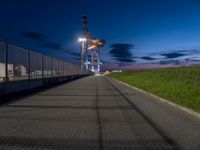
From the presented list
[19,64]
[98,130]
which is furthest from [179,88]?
[98,130]

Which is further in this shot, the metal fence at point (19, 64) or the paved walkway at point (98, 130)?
the metal fence at point (19, 64)

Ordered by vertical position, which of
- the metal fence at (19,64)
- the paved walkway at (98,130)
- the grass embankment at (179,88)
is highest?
the metal fence at (19,64)

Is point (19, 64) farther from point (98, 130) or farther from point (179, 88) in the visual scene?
point (98, 130)

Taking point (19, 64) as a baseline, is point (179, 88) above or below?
below

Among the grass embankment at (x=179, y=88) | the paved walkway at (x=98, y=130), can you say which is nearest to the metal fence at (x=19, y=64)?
the paved walkway at (x=98, y=130)

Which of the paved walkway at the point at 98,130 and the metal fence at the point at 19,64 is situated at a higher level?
the metal fence at the point at 19,64

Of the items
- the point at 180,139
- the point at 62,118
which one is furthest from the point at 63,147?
the point at 62,118

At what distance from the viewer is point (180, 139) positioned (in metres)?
5.89

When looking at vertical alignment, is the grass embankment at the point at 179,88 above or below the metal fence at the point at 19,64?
below

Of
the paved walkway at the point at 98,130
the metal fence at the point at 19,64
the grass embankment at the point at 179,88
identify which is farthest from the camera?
the metal fence at the point at 19,64

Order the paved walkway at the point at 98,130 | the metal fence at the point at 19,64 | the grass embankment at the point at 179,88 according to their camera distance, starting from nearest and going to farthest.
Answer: the paved walkway at the point at 98,130 → the grass embankment at the point at 179,88 → the metal fence at the point at 19,64

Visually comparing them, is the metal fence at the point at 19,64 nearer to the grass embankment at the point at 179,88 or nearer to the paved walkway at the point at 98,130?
the paved walkway at the point at 98,130

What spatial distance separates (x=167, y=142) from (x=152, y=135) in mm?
630

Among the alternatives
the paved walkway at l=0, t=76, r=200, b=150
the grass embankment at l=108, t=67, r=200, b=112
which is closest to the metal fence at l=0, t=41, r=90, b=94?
the paved walkway at l=0, t=76, r=200, b=150
